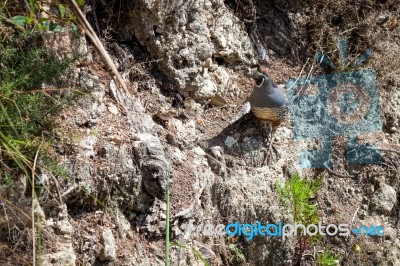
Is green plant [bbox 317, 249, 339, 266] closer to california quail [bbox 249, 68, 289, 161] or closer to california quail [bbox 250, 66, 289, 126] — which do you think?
california quail [bbox 249, 68, 289, 161]

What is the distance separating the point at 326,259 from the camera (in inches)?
135

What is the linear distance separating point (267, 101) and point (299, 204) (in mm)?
626

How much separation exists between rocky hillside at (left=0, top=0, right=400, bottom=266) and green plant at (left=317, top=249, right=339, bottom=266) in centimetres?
1

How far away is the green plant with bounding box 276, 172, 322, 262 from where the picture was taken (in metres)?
3.21

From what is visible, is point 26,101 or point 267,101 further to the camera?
point 267,101

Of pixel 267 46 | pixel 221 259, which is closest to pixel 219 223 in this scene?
pixel 221 259

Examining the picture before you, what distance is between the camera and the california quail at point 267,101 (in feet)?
11.3

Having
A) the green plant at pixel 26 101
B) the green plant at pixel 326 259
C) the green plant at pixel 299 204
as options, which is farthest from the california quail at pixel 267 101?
the green plant at pixel 26 101

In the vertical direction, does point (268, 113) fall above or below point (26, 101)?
below

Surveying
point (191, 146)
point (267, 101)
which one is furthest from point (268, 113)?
point (191, 146)

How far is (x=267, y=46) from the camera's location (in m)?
4.13


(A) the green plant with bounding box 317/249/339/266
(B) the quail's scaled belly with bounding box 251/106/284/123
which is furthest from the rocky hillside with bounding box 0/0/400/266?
(B) the quail's scaled belly with bounding box 251/106/284/123

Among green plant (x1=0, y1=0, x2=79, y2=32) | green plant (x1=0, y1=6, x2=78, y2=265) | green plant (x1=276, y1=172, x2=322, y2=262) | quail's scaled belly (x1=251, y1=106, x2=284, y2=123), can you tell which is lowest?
green plant (x1=276, y1=172, x2=322, y2=262)

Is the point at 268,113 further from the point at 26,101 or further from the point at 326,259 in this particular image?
the point at 26,101
